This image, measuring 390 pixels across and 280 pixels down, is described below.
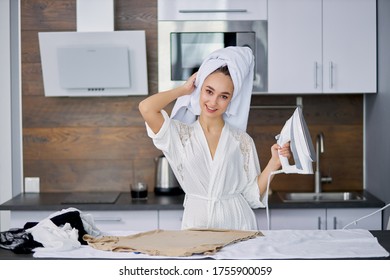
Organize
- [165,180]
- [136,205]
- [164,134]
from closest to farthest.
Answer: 1. [164,134]
2. [136,205]
3. [165,180]

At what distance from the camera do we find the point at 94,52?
399 centimetres

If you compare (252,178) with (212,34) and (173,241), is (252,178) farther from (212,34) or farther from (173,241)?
(212,34)

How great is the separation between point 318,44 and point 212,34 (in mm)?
641

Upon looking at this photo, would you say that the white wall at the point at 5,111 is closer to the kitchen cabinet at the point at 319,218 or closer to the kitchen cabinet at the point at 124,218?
the kitchen cabinet at the point at 124,218

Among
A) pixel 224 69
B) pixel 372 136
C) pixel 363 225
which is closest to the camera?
pixel 224 69

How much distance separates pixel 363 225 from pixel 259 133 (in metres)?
0.92

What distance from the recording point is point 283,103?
432 cm

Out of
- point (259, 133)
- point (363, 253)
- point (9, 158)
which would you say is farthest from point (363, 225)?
point (9, 158)

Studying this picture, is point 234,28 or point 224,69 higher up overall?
point 234,28

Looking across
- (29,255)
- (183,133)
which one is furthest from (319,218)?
(29,255)

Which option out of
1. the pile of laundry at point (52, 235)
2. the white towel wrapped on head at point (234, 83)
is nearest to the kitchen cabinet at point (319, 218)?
the white towel wrapped on head at point (234, 83)

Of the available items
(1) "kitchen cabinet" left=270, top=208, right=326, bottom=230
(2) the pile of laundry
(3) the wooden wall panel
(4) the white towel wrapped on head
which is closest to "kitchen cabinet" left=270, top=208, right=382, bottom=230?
(1) "kitchen cabinet" left=270, top=208, right=326, bottom=230

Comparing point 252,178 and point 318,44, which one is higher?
point 318,44

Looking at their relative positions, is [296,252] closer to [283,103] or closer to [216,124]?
[216,124]
